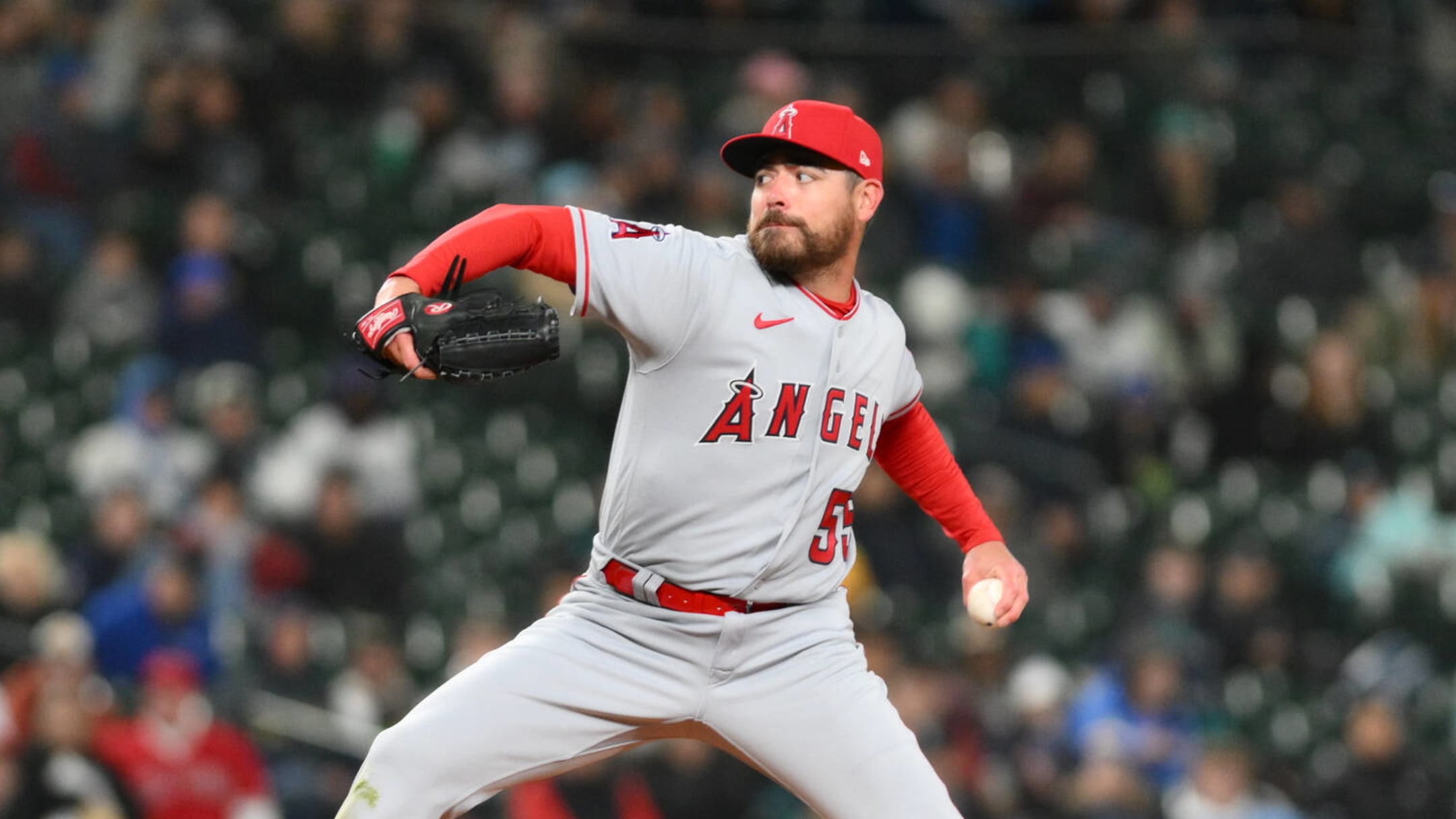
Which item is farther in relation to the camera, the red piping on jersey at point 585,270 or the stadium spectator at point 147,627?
the stadium spectator at point 147,627

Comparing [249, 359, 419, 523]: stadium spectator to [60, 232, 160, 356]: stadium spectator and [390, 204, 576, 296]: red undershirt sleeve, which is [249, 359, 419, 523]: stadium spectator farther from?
[390, 204, 576, 296]: red undershirt sleeve

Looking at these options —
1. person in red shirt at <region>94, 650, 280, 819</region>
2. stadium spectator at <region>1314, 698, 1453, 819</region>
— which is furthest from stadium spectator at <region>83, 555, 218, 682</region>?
stadium spectator at <region>1314, 698, 1453, 819</region>

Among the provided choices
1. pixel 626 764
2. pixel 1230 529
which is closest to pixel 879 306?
pixel 626 764

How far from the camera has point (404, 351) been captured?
3234 mm

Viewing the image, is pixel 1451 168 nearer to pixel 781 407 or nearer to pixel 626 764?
pixel 626 764

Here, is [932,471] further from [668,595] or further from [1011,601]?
[668,595]

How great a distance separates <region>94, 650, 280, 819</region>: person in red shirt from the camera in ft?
22.9

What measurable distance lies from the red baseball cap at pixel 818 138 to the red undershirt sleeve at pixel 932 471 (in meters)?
0.65

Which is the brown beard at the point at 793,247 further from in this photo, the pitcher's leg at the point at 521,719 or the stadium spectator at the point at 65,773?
the stadium spectator at the point at 65,773

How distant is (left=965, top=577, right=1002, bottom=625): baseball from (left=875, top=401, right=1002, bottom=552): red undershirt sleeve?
1.07 ft

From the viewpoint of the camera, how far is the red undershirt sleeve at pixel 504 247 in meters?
3.39

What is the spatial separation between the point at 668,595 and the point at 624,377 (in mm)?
6086

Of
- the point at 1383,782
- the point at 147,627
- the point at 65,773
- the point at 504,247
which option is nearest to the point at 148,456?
the point at 147,627

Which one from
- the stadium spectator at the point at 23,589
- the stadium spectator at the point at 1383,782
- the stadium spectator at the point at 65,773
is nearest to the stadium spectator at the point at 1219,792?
the stadium spectator at the point at 1383,782
